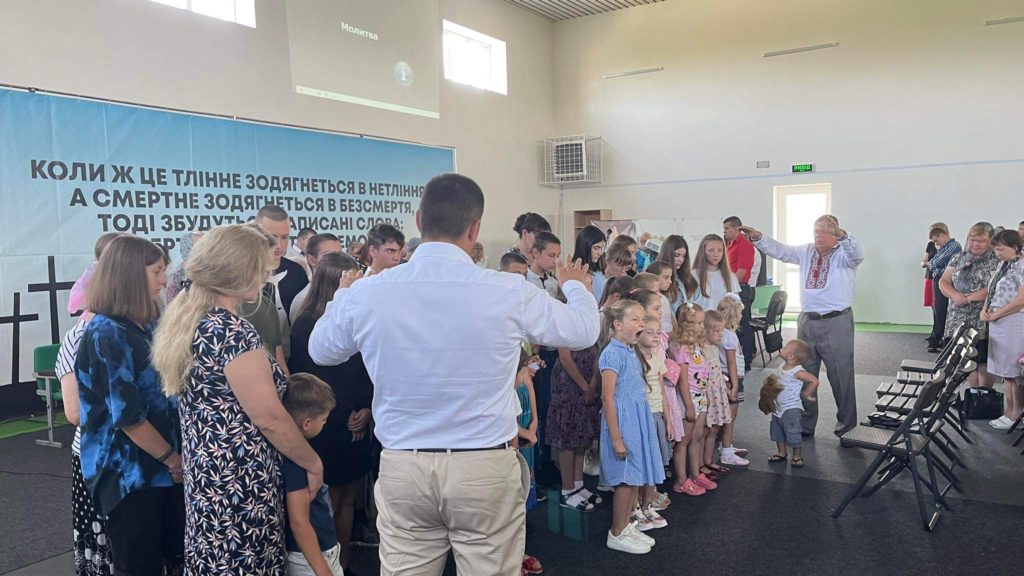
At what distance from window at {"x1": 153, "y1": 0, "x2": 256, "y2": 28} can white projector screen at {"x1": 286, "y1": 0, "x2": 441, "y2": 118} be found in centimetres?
68

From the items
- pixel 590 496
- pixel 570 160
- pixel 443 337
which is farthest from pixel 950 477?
pixel 570 160

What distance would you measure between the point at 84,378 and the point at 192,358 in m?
0.47

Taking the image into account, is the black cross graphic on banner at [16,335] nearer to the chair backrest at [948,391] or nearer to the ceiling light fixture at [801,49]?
the chair backrest at [948,391]

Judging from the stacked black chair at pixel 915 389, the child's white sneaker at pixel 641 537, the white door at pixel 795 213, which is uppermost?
the white door at pixel 795 213

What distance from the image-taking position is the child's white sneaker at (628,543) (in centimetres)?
315

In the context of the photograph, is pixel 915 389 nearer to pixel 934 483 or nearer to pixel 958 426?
pixel 958 426

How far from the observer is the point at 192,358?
1.75 meters

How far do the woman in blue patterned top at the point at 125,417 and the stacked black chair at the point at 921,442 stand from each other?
3116mm

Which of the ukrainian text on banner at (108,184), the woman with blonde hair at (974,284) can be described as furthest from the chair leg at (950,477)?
the ukrainian text on banner at (108,184)

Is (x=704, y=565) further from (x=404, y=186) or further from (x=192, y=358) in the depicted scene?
(x=404, y=186)

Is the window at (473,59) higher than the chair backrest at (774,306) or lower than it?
higher

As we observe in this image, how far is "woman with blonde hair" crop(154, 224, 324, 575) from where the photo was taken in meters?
1.76

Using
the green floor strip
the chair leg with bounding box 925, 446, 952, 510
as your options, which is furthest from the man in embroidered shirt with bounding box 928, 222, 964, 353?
the green floor strip

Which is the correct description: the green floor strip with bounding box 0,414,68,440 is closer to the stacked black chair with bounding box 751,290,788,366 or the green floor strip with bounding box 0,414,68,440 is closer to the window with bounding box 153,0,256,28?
the window with bounding box 153,0,256,28
